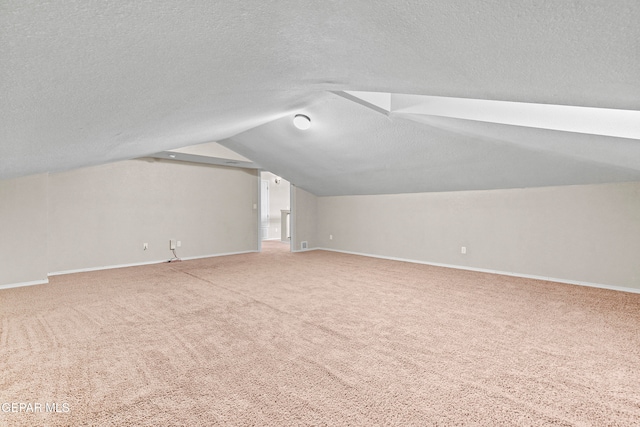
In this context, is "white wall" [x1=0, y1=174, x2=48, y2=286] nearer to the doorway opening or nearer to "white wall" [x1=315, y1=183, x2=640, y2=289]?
"white wall" [x1=315, y1=183, x2=640, y2=289]

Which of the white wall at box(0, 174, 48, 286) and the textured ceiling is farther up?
the textured ceiling

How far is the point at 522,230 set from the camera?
481cm

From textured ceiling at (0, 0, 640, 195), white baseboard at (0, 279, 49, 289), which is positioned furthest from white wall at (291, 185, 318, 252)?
textured ceiling at (0, 0, 640, 195)

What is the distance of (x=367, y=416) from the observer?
5.24 feet

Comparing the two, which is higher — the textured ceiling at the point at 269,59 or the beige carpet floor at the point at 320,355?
the textured ceiling at the point at 269,59

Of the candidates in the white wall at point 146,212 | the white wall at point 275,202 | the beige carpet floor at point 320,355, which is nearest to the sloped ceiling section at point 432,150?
the white wall at point 146,212

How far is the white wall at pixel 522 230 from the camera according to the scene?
4.02 metres

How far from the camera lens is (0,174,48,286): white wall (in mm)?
4180

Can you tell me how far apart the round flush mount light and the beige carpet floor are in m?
2.29

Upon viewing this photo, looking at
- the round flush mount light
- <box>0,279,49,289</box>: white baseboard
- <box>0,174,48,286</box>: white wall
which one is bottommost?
<box>0,279,49,289</box>: white baseboard

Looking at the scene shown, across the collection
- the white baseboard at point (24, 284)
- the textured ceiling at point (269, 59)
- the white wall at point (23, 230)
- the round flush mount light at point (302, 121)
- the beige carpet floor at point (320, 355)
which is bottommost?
the beige carpet floor at point (320, 355)

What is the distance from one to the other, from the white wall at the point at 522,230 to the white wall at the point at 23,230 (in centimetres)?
582

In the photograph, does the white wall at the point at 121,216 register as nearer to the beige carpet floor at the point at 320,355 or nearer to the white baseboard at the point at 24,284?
the white baseboard at the point at 24,284

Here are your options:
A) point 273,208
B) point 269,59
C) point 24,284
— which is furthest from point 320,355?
point 273,208
